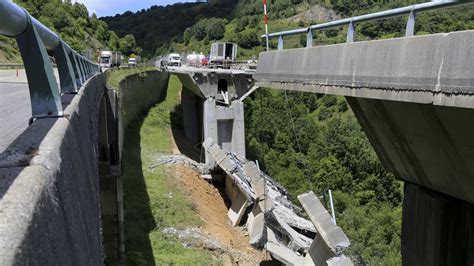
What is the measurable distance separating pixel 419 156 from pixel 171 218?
13.3 m

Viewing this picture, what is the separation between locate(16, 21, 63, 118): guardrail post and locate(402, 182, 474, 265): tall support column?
236 inches

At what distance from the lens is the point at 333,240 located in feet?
44.2

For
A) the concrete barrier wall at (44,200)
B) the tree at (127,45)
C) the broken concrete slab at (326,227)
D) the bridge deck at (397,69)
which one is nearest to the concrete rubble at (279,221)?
the broken concrete slab at (326,227)

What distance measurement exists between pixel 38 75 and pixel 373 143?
6.50 metres

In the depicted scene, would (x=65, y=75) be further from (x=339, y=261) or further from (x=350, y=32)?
(x=339, y=261)

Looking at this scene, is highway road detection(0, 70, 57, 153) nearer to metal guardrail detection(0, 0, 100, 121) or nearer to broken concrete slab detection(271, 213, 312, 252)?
metal guardrail detection(0, 0, 100, 121)

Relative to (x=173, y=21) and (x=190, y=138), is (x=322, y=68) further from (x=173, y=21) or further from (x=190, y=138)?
(x=173, y=21)

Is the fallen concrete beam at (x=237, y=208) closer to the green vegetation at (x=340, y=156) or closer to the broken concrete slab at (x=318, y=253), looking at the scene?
the green vegetation at (x=340, y=156)

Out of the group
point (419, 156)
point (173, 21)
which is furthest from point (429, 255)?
point (173, 21)

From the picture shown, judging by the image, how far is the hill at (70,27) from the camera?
1898 inches

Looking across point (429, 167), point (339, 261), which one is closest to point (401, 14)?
point (429, 167)

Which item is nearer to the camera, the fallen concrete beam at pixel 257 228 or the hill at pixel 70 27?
the fallen concrete beam at pixel 257 228

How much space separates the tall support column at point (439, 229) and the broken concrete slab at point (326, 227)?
494 centimetres

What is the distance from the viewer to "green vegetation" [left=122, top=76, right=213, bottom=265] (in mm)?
15922
